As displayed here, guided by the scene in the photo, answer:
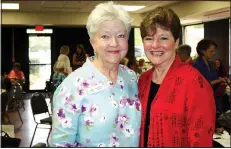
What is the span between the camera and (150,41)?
5.90ft

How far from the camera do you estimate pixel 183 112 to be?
Answer: 63.9 inches

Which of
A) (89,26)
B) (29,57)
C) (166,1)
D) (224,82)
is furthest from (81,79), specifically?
(29,57)

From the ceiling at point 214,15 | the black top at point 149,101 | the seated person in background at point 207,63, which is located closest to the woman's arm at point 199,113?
the black top at point 149,101

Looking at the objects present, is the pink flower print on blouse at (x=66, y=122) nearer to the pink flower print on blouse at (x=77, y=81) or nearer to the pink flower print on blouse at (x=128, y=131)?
the pink flower print on blouse at (x=77, y=81)

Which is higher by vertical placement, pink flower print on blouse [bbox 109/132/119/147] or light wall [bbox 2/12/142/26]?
light wall [bbox 2/12/142/26]

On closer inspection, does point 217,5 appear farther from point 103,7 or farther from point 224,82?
point 103,7

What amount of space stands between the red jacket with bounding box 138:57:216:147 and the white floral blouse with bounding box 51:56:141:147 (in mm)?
129

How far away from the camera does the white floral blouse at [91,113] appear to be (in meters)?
1.59

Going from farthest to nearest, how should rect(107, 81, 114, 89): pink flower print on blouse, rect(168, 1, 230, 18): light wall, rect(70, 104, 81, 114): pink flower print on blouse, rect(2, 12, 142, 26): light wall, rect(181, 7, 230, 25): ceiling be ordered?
rect(2, 12, 142, 26): light wall < rect(181, 7, 230, 25): ceiling < rect(168, 1, 230, 18): light wall < rect(107, 81, 114, 89): pink flower print on blouse < rect(70, 104, 81, 114): pink flower print on blouse

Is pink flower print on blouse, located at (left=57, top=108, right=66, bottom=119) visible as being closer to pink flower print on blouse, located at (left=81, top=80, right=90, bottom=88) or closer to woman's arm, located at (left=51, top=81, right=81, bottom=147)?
woman's arm, located at (left=51, top=81, right=81, bottom=147)

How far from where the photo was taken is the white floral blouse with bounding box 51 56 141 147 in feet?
5.23

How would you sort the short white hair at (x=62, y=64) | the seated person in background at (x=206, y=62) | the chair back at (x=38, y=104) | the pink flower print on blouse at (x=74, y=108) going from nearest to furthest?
the pink flower print on blouse at (x=74, y=108) < the seated person in background at (x=206, y=62) < the chair back at (x=38, y=104) < the short white hair at (x=62, y=64)

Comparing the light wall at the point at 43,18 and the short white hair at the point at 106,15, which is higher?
the light wall at the point at 43,18

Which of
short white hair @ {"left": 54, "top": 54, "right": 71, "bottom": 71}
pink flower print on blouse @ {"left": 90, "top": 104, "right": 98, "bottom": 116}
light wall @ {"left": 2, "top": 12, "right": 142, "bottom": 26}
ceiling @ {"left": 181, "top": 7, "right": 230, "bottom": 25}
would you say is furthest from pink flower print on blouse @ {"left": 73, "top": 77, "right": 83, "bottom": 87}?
light wall @ {"left": 2, "top": 12, "right": 142, "bottom": 26}
